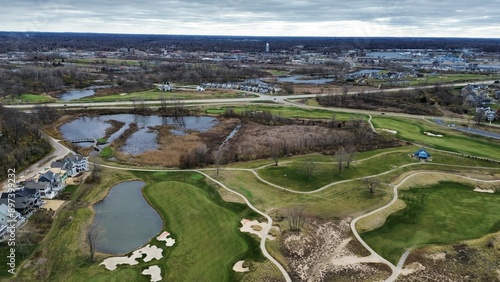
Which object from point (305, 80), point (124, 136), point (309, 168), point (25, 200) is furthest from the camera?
point (305, 80)

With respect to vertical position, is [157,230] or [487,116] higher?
[487,116]

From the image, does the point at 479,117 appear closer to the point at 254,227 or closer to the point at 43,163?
the point at 254,227

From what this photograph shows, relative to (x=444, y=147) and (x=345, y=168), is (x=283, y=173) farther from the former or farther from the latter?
(x=444, y=147)

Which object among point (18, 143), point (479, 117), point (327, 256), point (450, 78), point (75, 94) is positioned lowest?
point (327, 256)

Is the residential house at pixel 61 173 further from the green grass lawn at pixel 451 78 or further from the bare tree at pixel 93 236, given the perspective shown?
the green grass lawn at pixel 451 78

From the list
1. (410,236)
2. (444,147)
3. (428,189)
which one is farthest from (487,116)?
(410,236)

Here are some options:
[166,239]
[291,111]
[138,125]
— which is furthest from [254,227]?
[291,111]

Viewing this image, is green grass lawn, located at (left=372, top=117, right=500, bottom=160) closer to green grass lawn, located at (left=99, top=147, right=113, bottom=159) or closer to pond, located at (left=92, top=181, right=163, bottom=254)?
pond, located at (left=92, top=181, right=163, bottom=254)
